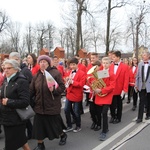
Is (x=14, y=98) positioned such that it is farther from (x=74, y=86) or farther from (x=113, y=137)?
(x=113, y=137)

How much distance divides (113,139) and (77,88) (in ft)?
4.57

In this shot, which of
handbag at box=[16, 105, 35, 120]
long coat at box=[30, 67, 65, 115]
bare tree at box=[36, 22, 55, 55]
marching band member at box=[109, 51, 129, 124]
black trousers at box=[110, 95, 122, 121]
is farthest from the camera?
bare tree at box=[36, 22, 55, 55]

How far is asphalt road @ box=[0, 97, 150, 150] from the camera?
5016 mm

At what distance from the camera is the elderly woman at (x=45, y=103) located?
455cm

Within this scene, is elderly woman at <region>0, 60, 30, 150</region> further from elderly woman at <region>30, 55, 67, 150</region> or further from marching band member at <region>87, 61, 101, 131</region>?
marching band member at <region>87, 61, 101, 131</region>

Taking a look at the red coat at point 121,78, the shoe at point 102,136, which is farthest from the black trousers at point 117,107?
the shoe at point 102,136

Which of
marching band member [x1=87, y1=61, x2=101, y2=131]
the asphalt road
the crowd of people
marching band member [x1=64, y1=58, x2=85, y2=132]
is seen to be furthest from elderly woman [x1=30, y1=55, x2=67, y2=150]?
marching band member [x1=87, y1=61, x2=101, y2=131]

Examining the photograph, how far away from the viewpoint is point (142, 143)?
514 cm

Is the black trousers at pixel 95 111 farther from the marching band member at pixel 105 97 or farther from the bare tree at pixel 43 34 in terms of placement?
the bare tree at pixel 43 34

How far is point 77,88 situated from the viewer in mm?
5875

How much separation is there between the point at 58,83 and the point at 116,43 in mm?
55510

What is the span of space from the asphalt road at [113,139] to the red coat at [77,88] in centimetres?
86

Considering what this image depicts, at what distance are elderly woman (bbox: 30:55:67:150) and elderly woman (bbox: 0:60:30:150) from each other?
69cm

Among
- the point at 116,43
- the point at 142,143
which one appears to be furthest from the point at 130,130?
the point at 116,43
